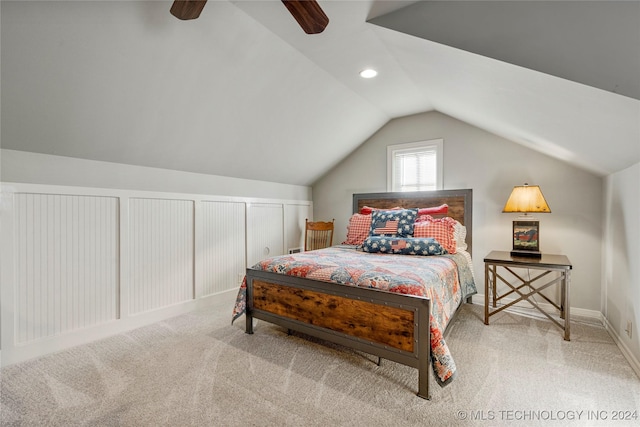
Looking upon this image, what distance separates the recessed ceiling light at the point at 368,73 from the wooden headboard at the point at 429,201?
1.69m

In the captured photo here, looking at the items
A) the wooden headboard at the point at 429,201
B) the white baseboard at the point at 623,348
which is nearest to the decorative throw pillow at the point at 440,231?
the wooden headboard at the point at 429,201

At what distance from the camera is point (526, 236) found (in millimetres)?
2967

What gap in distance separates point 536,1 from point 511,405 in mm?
2063

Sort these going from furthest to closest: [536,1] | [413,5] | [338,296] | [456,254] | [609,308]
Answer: [456,254], [609,308], [338,296], [413,5], [536,1]

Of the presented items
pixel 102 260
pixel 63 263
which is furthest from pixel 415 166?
pixel 63 263

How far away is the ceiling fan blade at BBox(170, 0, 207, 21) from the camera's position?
1454 mm

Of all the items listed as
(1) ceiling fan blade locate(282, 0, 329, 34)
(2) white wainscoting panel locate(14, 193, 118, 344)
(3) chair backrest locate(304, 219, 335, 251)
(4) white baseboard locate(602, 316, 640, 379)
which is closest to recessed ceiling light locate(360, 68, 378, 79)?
(1) ceiling fan blade locate(282, 0, 329, 34)

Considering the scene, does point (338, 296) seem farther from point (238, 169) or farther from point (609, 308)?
point (609, 308)

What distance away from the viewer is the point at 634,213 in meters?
2.11

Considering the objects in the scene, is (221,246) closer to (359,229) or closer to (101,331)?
(101,331)

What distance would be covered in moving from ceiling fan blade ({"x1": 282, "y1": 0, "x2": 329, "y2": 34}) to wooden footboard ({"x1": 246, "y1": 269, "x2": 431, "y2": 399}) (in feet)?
5.50

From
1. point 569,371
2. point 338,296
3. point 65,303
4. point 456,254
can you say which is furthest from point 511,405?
point 65,303

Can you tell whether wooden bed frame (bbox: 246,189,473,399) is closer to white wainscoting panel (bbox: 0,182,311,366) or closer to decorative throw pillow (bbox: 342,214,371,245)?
white wainscoting panel (bbox: 0,182,311,366)

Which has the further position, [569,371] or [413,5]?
[569,371]
